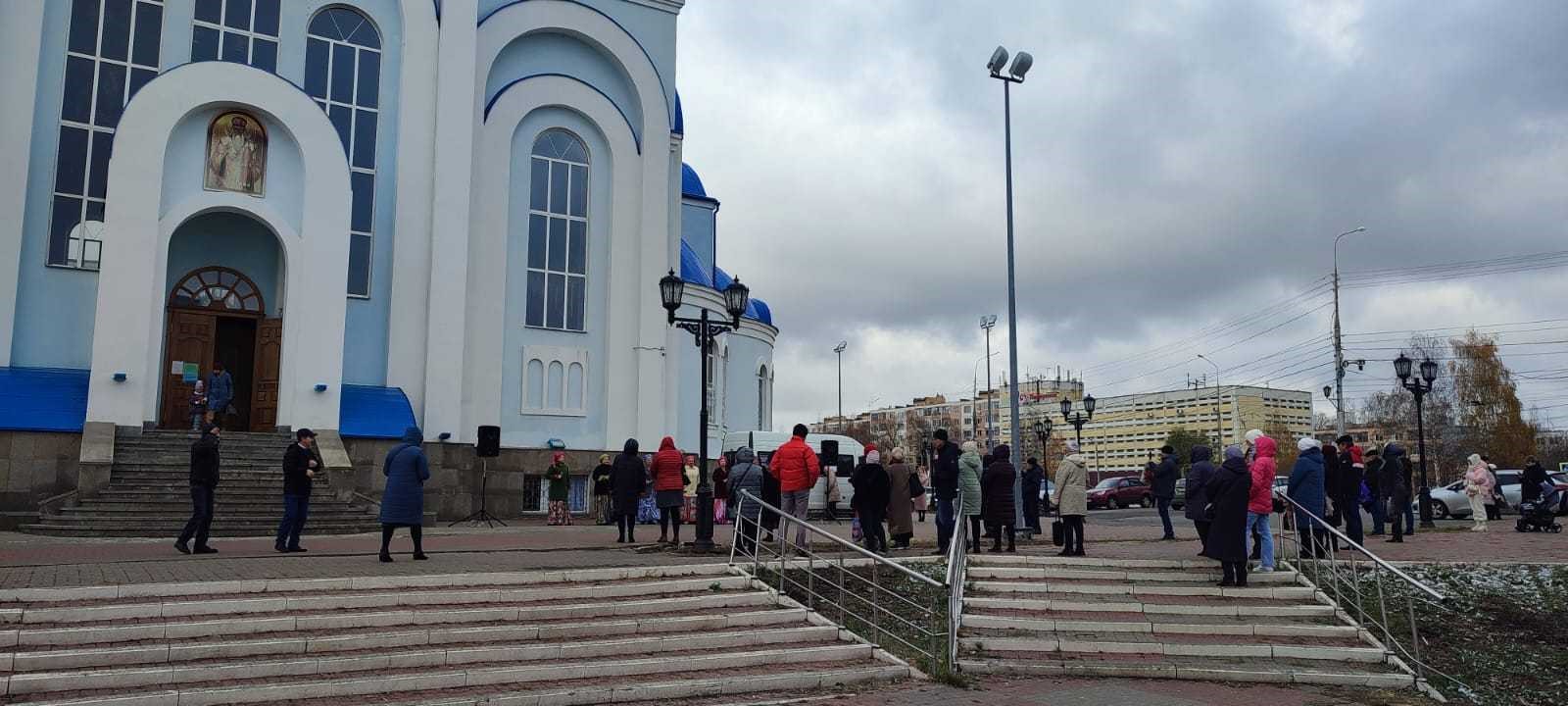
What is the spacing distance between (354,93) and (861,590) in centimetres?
1867

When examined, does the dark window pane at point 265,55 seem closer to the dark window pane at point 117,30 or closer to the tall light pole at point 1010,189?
the dark window pane at point 117,30

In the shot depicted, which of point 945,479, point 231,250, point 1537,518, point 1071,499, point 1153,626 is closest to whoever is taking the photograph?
point 1153,626

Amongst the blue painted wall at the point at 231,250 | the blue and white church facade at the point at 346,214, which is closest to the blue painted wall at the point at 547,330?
the blue and white church facade at the point at 346,214

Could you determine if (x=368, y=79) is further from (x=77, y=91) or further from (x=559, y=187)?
(x=77, y=91)

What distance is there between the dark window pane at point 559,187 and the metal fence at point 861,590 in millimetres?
15472

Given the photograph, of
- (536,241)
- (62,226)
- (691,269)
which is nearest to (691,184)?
(691,269)

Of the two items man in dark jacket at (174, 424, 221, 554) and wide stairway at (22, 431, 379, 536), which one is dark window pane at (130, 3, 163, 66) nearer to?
wide stairway at (22, 431, 379, 536)

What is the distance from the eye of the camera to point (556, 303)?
89.8 ft

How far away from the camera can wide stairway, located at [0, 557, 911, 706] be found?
7914mm

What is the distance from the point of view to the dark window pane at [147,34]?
22750 mm

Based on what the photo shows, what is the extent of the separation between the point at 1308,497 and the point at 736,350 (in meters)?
25.0

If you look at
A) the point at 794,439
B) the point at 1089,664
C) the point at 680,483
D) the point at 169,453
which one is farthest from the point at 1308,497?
the point at 169,453

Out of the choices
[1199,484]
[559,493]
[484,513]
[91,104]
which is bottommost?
[484,513]

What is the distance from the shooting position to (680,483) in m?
15.9
